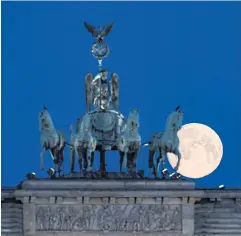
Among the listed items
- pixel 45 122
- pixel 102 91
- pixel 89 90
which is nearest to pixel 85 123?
pixel 45 122

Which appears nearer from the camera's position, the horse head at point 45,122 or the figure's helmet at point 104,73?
the horse head at point 45,122

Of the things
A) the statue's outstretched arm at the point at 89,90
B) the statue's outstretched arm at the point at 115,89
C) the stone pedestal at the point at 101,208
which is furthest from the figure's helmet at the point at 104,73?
the stone pedestal at the point at 101,208

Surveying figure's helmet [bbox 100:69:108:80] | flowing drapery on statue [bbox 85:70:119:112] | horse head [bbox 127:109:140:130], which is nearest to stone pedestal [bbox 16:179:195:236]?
horse head [bbox 127:109:140:130]

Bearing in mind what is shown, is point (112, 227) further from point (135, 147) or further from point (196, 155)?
point (196, 155)

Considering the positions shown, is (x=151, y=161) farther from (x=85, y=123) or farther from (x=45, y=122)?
(x=45, y=122)

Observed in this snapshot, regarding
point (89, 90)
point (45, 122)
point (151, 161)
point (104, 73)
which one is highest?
point (104, 73)

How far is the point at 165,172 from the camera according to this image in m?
41.1

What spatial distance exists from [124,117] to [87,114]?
1385 mm

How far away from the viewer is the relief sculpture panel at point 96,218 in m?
40.2

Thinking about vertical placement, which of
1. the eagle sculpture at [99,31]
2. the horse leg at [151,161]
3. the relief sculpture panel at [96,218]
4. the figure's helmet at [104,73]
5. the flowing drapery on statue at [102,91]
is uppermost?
the eagle sculpture at [99,31]

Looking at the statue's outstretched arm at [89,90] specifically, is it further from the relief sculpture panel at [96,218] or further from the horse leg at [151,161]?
the relief sculpture panel at [96,218]

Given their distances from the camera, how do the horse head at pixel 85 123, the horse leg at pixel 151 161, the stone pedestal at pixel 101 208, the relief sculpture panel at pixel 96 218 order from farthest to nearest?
the horse leg at pixel 151 161
the horse head at pixel 85 123
the relief sculpture panel at pixel 96 218
the stone pedestal at pixel 101 208

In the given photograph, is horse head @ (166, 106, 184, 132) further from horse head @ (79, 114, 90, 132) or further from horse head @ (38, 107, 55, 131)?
horse head @ (38, 107, 55, 131)

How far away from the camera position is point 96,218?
132ft
